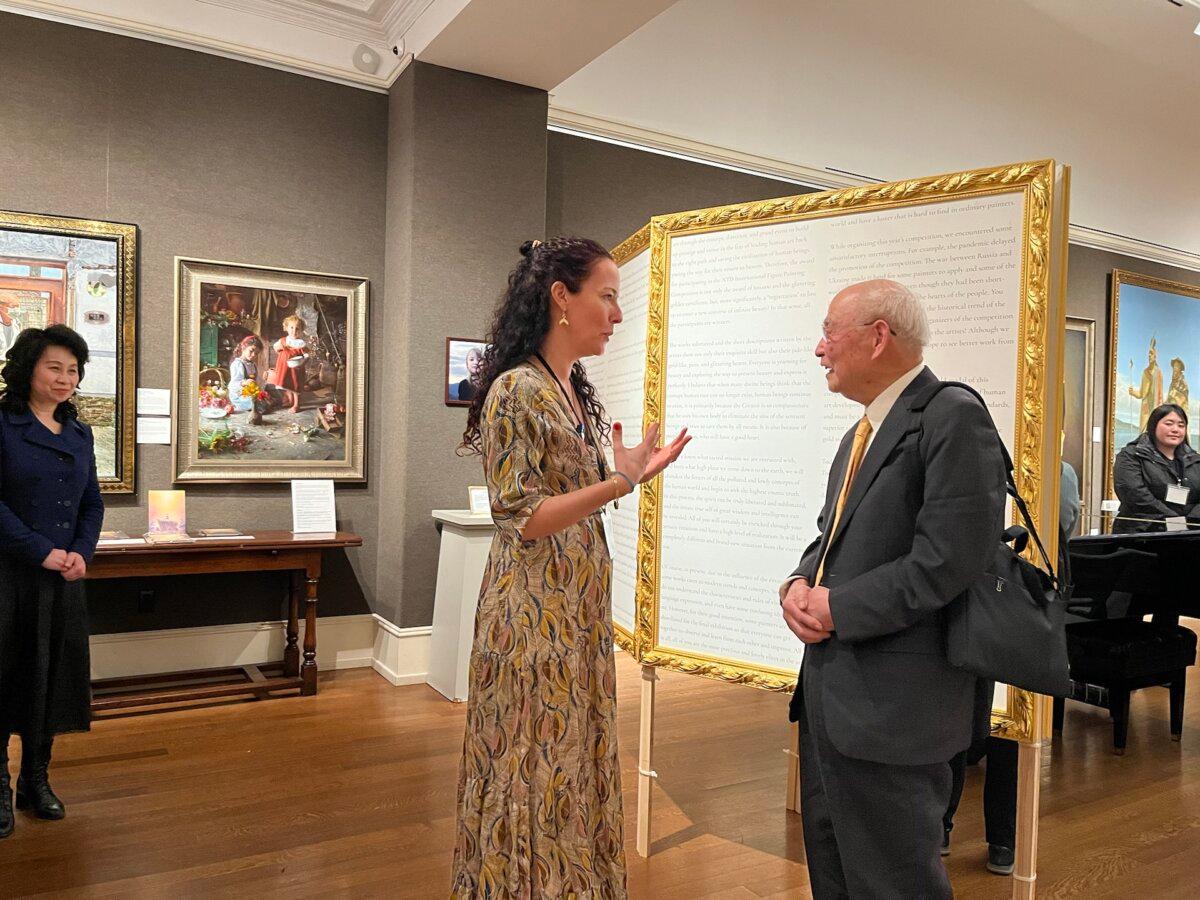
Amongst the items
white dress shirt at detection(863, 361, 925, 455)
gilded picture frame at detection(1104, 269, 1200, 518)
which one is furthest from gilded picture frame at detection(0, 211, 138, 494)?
gilded picture frame at detection(1104, 269, 1200, 518)

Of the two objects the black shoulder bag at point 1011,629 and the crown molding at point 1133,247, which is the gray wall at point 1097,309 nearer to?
the crown molding at point 1133,247

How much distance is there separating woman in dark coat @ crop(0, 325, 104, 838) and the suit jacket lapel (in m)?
2.76

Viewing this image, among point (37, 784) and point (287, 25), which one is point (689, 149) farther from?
point (37, 784)

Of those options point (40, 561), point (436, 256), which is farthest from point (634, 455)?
point (436, 256)

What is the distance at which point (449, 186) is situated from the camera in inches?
205

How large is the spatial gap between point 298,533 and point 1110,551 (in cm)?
429

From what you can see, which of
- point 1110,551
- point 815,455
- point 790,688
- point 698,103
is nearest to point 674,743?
point 790,688

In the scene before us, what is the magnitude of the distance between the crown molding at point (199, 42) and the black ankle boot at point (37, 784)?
3.71m

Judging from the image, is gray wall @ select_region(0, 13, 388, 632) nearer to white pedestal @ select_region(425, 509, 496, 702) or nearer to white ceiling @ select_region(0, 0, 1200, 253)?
white ceiling @ select_region(0, 0, 1200, 253)

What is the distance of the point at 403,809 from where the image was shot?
3309 mm

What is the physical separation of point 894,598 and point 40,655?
9.65 feet

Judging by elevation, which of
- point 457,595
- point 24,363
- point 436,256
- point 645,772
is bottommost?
point 645,772

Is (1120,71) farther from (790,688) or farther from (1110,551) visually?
(790,688)

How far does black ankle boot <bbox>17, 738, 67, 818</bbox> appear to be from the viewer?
10.4ft
